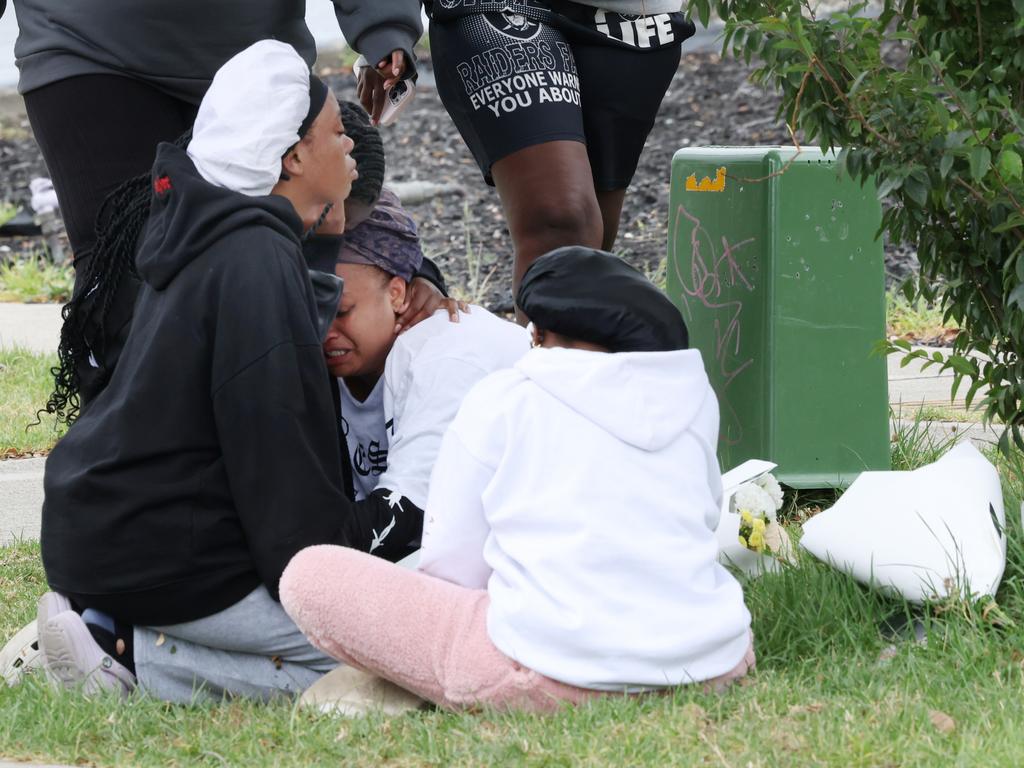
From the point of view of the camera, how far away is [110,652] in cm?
282

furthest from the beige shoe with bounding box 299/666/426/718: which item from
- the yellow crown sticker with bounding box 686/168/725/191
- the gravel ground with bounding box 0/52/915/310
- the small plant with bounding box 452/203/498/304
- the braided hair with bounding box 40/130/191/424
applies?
the gravel ground with bounding box 0/52/915/310

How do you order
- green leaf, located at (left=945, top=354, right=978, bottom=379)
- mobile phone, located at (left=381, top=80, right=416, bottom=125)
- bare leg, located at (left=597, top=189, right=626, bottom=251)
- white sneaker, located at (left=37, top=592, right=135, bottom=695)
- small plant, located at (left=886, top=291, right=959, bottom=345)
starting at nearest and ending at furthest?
white sneaker, located at (left=37, top=592, right=135, bottom=695) < green leaf, located at (left=945, top=354, right=978, bottom=379) < mobile phone, located at (left=381, top=80, right=416, bottom=125) < bare leg, located at (left=597, top=189, right=626, bottom=251) < small plant, located at (left=886, top=291, right=959, bottom=345)

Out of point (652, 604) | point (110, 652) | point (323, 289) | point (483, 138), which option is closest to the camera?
point (652, 604)

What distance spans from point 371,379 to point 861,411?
4.33 ft

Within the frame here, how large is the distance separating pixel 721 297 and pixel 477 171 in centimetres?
675

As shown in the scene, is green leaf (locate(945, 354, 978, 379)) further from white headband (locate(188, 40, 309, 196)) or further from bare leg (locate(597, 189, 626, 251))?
white headband (locate(188, 40, 309, 196))

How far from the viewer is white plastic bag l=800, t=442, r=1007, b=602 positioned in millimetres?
2809

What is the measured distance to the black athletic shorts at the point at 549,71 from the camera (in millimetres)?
3682

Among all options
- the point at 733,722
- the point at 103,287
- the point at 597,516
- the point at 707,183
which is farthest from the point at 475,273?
the point at 733,722

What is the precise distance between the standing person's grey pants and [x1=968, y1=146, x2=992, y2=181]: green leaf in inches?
57.9

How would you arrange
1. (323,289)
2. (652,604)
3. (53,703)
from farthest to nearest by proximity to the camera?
(323,289)
(53,703)
(652,604)

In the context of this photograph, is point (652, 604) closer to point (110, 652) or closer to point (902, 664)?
point (902, 664)

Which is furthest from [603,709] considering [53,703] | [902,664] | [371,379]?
[371,379]

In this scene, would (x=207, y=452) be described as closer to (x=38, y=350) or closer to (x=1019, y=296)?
(x=1019, y=296)
